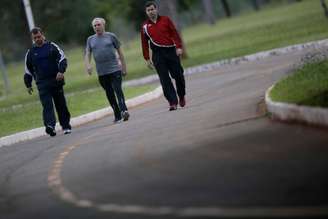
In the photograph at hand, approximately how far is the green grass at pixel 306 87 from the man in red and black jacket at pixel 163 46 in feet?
8.20

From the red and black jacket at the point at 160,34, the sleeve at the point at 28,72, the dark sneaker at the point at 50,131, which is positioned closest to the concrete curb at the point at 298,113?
the red and black jacket at the point at 160,34

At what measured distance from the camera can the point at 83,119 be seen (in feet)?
79.2

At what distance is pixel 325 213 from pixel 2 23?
8616cm

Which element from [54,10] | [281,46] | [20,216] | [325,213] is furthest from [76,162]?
[54,10]

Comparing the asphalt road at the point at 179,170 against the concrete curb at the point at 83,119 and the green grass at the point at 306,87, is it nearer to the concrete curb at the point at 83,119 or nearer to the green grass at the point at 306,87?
the green grass at the point at 306,87

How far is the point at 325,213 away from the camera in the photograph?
789 centimetres

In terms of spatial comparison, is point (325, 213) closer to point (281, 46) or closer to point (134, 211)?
point (134, 211)

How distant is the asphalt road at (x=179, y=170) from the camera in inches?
360

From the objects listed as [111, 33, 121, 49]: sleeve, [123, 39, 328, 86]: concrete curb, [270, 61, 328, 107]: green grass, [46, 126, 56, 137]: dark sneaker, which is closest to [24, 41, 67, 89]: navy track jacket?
[46, 126, 56, 137]: dark sneaker

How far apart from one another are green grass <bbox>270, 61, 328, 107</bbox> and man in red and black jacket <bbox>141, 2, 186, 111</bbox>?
2.50 m

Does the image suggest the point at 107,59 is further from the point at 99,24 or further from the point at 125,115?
the point at 125,115

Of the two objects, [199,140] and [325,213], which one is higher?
[325,213]

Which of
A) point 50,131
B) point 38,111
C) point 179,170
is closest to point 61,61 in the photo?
point 50,131

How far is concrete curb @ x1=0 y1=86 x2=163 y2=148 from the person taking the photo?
2214 centimetres
